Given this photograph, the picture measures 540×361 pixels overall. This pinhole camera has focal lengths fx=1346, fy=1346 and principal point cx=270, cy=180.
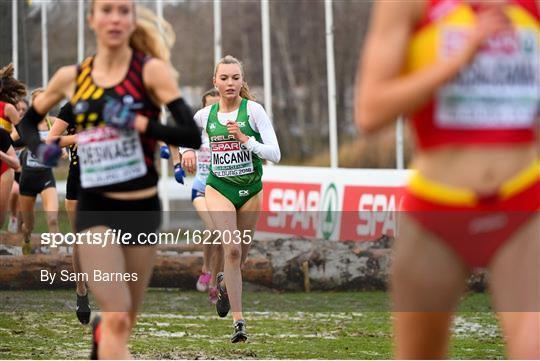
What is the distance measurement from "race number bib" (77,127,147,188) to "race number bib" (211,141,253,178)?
193 inches

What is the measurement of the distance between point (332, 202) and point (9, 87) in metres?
5.37

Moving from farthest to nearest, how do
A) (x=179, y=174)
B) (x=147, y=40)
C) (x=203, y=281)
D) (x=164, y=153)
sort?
(x=203, y=281)
(x=179, y=174)
(x=164, y=153)
(x=147, y=40)

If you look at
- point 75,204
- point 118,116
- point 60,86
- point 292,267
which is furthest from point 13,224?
point 118,116

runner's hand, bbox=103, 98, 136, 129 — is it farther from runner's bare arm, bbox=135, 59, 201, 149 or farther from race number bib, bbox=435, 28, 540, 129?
race number bib, bbox=435, 28, 540, 129

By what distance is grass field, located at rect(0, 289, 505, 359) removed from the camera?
1025 cm

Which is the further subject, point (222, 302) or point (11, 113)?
point (11, 113)

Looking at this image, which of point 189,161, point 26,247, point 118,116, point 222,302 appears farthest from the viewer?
point 26,247

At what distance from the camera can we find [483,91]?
13.9 ft

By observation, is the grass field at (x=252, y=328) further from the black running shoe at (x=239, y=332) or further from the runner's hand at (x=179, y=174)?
the runner's hand at (x=179, y=174)

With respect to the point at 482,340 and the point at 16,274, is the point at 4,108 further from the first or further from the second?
the point at 482,340

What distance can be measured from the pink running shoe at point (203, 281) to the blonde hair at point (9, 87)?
8.89ft

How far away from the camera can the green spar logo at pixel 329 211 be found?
16.5 metres

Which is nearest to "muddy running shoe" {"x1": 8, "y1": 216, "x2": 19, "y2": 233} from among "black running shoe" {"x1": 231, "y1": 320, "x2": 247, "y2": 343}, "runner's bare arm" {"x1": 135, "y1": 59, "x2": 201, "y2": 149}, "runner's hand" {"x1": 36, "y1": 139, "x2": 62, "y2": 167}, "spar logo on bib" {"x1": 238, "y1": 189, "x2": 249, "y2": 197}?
"spar logo on bib" {"x1": 238, "y1": 189, "x2": 249, "y2": 197}

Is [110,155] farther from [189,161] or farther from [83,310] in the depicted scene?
[83,310]
